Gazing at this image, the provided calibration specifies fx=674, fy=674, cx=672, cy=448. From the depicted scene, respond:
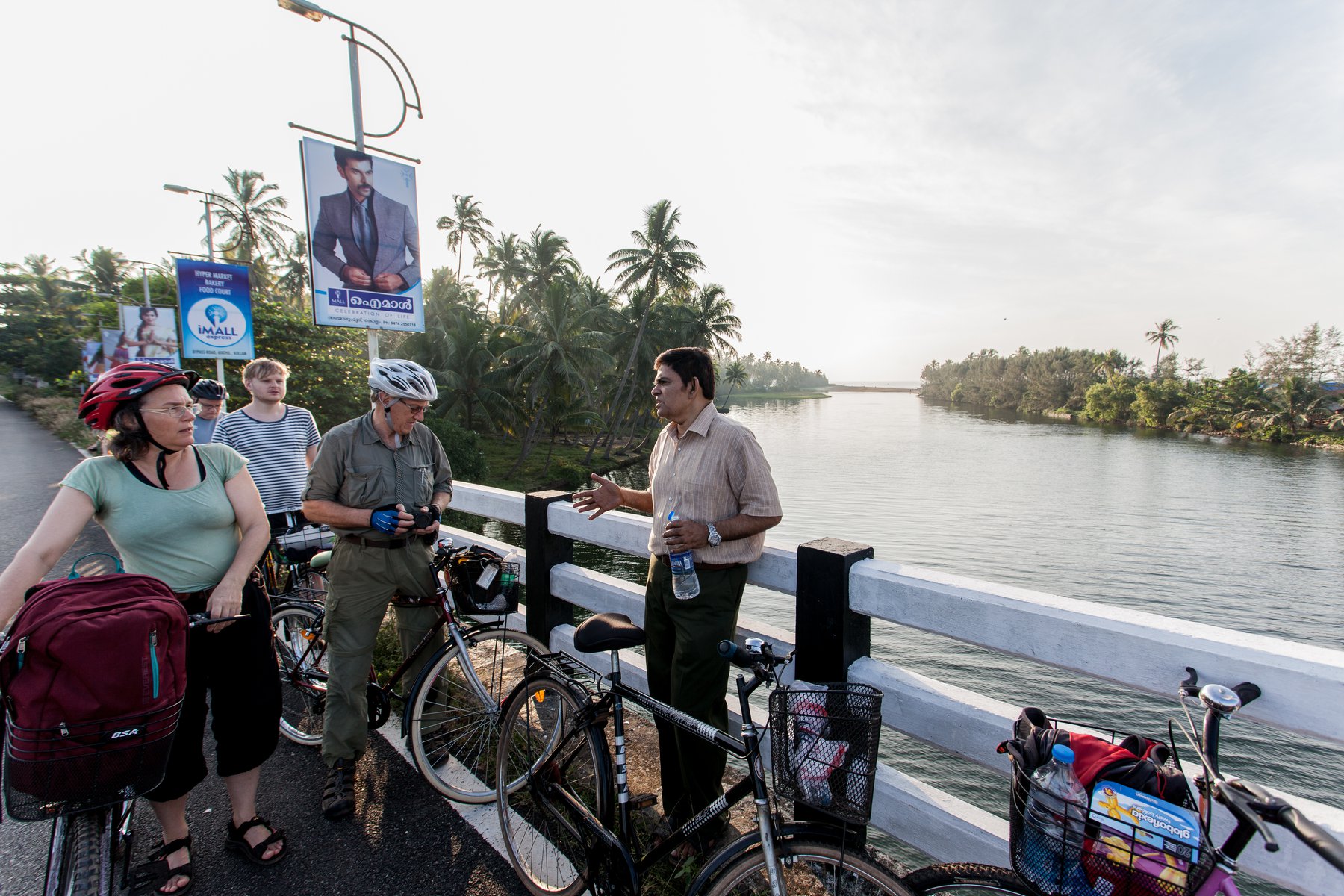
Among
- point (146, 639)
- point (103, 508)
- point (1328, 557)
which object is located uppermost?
point (103, 508)

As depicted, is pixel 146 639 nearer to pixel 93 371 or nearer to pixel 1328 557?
pixel 93 371

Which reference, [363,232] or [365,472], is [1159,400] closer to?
[363,232]

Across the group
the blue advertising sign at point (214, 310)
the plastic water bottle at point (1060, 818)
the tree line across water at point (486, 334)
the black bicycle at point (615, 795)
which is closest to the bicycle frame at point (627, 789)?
the black bicycle at point (615, 795)

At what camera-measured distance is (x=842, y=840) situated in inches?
67.4

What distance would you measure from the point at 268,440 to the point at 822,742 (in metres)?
4.42

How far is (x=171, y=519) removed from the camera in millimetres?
2393

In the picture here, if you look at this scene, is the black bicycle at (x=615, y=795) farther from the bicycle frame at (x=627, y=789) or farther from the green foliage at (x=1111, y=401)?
the green foliage at (x=1111, y=401)

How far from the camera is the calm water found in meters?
11.5

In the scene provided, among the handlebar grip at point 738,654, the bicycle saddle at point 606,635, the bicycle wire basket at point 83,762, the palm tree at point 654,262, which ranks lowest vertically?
the bicycle wire basket at point 83,762

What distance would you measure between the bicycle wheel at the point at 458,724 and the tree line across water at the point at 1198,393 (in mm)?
80310

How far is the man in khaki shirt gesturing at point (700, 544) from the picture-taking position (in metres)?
2.54

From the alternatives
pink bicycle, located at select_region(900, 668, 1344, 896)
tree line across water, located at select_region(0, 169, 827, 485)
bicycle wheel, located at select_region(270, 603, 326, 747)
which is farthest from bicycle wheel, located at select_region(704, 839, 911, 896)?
tree line across water, located at select_region(0, 169, 827, 485)

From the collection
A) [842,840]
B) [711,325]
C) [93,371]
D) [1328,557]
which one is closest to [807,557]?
[842,840]

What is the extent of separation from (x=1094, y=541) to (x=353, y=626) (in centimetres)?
2711
